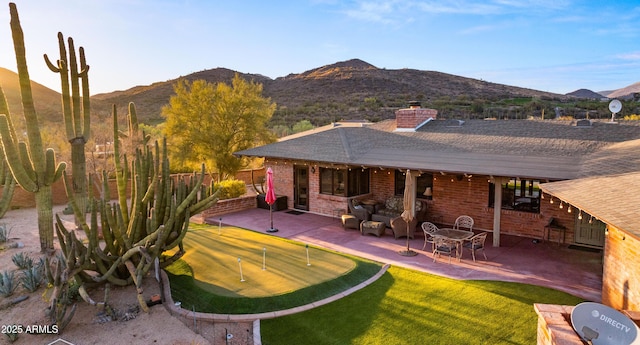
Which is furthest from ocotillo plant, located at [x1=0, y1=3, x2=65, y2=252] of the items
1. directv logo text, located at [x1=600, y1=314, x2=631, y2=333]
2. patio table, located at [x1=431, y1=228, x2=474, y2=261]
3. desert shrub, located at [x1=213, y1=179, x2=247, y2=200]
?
directv logo text, located at [x1=600, y1=314, x2=631, y2=333]

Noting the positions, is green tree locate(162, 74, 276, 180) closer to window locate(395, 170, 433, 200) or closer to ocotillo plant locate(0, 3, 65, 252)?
window locate(395, 170, 433, 200)

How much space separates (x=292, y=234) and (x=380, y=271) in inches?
185

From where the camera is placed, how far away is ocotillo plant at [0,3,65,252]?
419 inches

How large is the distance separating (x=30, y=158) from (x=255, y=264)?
751 cm

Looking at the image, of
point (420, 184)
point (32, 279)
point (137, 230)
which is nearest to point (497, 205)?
point (420, 184)

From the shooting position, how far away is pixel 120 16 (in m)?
18.7

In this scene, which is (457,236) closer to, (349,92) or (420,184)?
(420,184)

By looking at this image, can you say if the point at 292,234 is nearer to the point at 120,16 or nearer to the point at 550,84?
the point at 120,16

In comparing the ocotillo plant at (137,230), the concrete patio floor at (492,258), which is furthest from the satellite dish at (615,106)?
the ocotillo plant at (137,230)

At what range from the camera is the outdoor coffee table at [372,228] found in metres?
13.7

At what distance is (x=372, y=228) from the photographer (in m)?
13.8

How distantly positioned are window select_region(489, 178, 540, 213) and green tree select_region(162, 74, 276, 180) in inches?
528

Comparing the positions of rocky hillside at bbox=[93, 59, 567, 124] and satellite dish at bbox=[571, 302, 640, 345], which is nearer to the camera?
satellite dish at bbox=[571, 302, 640, 345]

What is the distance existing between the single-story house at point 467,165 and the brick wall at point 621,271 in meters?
2.21
